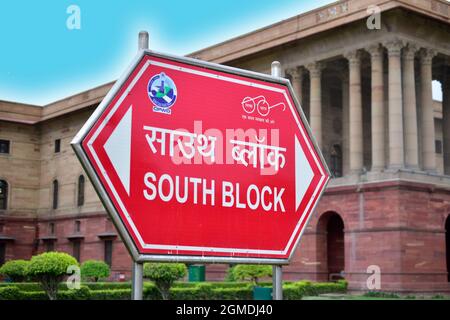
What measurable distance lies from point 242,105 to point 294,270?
34.0 m

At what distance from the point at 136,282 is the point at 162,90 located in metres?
0.97

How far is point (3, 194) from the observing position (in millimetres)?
61594

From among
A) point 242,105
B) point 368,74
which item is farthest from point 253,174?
point 368,74

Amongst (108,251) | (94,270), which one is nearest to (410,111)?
(94,270)

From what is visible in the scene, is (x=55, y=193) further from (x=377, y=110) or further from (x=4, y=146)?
(x=377, y=110)

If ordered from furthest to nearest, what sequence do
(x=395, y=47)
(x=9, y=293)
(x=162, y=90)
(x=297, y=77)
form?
1. (x=297, y=77)
2. (x=395, y=47)
3. (x=9, y=293)
4. (x=162, y=90)

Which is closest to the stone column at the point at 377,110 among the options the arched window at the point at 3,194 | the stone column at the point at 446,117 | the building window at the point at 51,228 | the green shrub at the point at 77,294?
the stone column at the point at 446,117

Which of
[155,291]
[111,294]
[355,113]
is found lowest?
[111,294]

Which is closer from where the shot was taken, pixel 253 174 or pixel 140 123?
pixel 140 123

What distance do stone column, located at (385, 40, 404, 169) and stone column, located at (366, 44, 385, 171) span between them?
705mm

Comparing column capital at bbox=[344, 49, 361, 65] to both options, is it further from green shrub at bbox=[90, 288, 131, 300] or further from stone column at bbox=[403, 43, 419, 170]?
green shrub at bbox=[90, 288, 131, 300]

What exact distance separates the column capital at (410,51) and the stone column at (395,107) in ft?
2.44

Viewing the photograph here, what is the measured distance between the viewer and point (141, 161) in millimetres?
3234

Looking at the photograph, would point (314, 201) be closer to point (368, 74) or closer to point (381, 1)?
point (381, 1)
